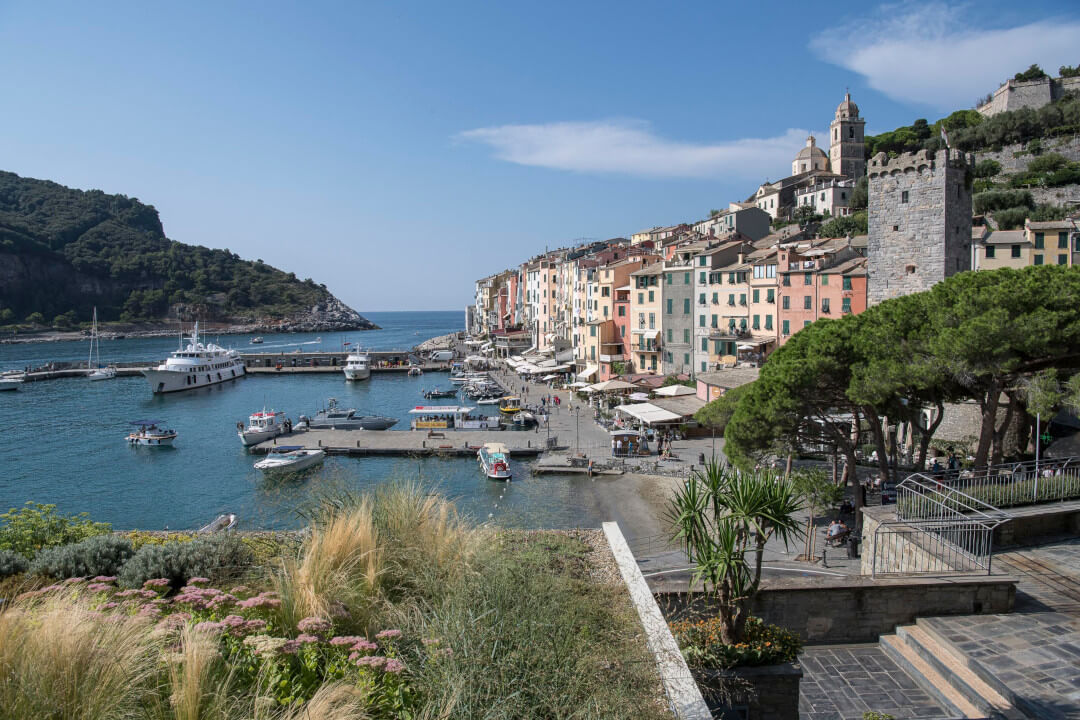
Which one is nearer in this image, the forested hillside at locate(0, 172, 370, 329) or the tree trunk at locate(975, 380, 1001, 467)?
the tree trunk at locate(975, 380, 1001, 467)

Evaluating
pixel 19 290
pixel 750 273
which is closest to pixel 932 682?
pixel 750 273

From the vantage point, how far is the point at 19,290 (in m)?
149

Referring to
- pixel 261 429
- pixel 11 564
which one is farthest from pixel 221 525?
pixel 261 429

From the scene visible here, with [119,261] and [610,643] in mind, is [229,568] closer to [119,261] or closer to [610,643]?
[610,643]

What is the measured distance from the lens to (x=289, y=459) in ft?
106

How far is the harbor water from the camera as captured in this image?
15.1 metres

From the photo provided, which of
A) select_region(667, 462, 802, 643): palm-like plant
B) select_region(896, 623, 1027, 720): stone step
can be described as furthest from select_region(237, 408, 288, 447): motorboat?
select_region(896, 623, 1027, 720): stone step

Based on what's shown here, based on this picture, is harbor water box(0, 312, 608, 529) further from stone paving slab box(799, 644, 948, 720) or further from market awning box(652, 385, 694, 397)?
market awning box(652, 385, 694, 397)

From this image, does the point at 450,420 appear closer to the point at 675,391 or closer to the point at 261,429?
the point at 261,429

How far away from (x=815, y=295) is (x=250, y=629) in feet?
111

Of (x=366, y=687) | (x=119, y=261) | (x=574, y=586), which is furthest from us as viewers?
(x=119, y=261)

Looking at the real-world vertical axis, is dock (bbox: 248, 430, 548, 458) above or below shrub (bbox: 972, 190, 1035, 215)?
below

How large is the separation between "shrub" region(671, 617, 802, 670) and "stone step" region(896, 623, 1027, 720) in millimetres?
1871

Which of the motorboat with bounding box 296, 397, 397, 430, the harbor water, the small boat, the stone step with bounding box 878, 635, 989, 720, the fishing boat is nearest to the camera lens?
the stone step with bounding box 878, 635, 989, 720
